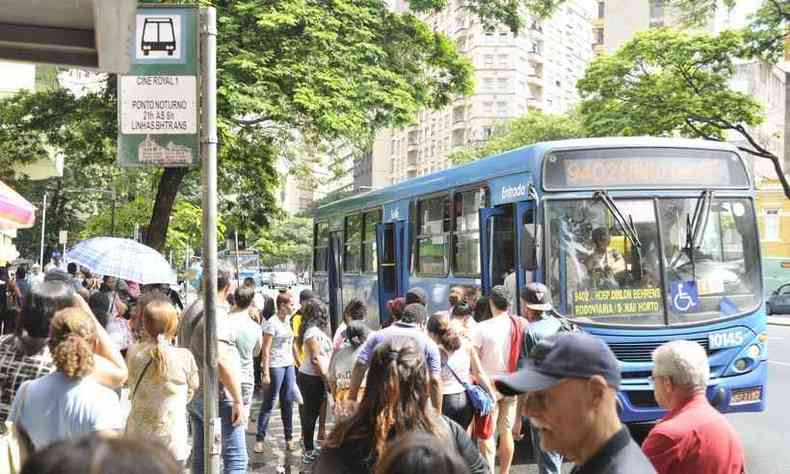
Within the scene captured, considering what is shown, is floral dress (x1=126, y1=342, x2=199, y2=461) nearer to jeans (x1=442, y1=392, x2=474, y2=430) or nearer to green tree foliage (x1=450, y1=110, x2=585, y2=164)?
jeans (x1=442, y1=392, x2=474, y2=430)

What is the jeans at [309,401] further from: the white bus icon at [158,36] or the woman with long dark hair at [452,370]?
the white bus icon at [158,36]

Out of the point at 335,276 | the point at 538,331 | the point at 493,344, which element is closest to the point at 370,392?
the point at 538,331

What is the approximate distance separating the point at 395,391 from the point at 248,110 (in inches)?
478

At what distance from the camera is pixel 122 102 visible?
18.0ft

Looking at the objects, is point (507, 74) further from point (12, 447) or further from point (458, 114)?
point (12, 447)

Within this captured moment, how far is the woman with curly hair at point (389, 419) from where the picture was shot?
11.6ft

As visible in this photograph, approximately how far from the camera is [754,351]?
30.7 ft

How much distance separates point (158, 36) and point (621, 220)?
214 inches

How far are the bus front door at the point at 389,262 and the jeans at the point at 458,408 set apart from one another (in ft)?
23.7

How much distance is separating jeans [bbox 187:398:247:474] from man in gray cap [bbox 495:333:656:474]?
4.45 m

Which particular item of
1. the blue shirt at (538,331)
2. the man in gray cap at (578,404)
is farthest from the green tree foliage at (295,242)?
the man in gray cap at (578,404)

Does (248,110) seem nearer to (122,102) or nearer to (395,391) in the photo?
(122,102)

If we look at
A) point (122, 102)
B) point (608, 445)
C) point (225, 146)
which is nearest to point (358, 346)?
point (122, 102)

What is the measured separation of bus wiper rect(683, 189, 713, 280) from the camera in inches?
366
